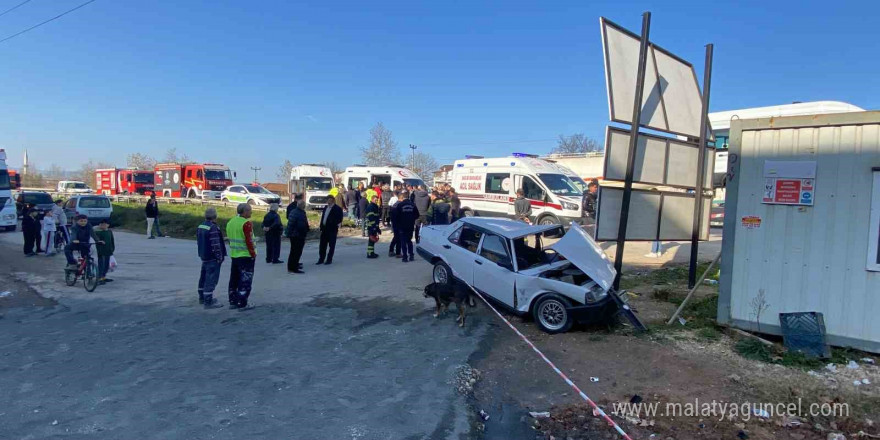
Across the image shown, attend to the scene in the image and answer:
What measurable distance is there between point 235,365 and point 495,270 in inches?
151

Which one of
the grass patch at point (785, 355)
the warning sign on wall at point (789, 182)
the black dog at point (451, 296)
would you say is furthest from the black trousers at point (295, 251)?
the warning sign on wall at point (789, 182)

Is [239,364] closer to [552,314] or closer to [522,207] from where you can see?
[552,314]

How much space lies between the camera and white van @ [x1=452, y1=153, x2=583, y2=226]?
14773 millimetres

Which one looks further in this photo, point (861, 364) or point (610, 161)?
point (610, 161)

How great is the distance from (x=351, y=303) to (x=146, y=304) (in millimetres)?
3308

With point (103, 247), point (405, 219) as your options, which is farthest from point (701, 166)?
point (103, 247)

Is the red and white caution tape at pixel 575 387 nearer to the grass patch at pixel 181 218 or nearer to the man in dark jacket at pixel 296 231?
the man in dark jacket at pixel 296 231

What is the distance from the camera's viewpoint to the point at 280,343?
20.6 feet

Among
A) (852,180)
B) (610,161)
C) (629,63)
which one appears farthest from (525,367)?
(629,63)

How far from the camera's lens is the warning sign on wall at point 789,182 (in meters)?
6.03

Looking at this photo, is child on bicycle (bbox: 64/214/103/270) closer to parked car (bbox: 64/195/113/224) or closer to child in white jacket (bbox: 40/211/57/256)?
child in white jacket (bbox: 40/211/57/256)

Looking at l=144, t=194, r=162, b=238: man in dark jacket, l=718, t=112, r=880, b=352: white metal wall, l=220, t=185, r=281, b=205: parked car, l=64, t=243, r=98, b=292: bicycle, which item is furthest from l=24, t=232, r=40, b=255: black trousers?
l=718, t=112, r=880, b=352: white metal wall

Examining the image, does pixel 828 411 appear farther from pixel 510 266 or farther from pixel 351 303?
pixel 351 303

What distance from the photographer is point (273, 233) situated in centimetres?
1221
